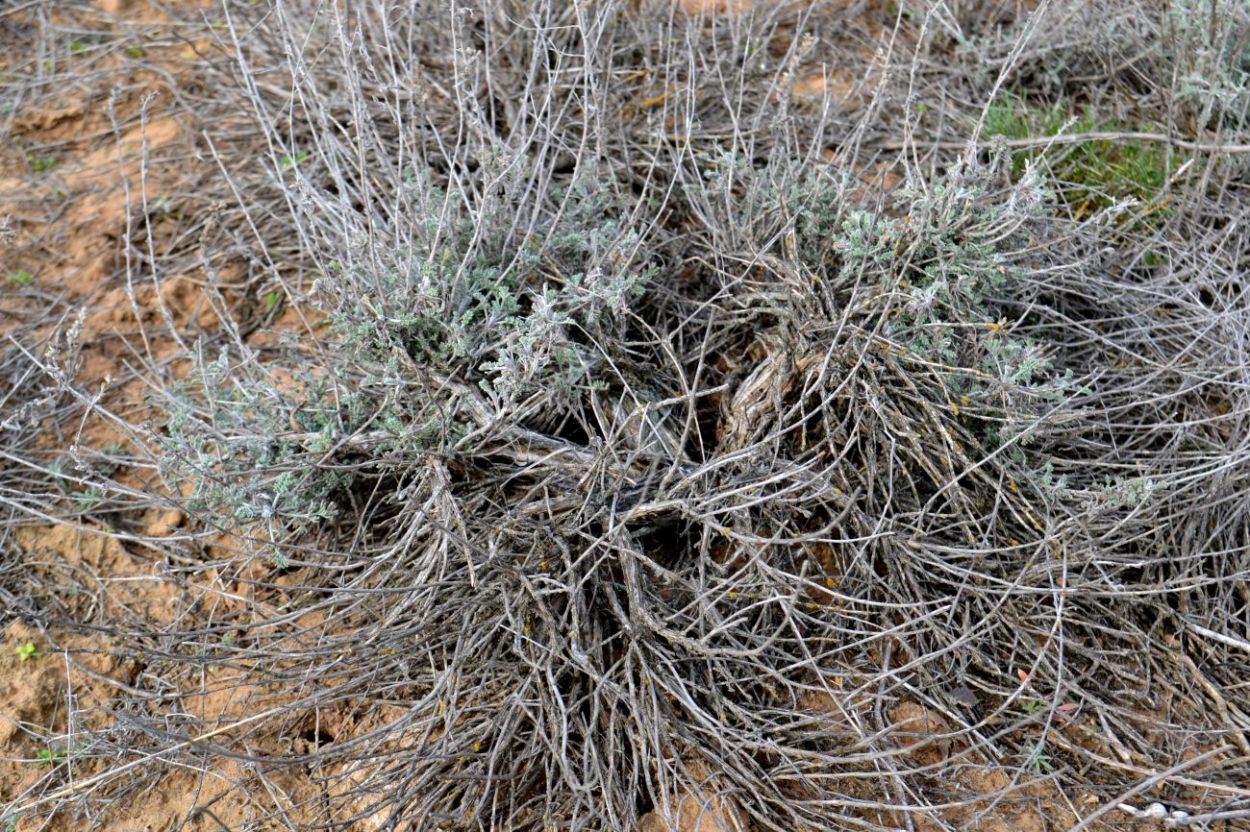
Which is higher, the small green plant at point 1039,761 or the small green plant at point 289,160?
the small green plant at point 289,160

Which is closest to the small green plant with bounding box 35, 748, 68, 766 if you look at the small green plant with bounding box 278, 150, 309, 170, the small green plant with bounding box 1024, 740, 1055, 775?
the small green plant with bounding box 278, 150, 309, 170

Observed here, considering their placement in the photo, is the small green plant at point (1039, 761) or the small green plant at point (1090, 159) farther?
the small green plant at point (1090, 159)

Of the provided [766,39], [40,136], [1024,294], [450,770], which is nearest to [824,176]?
[1024,294]

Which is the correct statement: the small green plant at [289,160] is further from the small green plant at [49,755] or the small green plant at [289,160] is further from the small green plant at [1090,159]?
the small green plant at [1090,159]

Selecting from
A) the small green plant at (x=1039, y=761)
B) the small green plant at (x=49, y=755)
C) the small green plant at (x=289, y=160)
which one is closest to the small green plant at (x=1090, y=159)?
the small green plant at (x=1039, y=761)

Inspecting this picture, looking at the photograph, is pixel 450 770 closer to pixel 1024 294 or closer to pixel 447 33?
pixel 1024 294

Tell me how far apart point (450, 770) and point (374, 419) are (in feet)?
2.73

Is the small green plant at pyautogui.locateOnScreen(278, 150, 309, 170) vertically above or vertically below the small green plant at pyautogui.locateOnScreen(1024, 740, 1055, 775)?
above

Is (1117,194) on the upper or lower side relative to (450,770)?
upper

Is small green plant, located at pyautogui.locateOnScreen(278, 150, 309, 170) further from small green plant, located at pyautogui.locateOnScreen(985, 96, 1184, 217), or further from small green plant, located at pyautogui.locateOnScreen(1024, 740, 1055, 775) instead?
small green plant, located at pyautogui.locateOnScreen(1024, 740, 1055, 775)

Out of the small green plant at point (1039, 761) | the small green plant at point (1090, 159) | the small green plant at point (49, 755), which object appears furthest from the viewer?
the small green plant at point (1090, 159)

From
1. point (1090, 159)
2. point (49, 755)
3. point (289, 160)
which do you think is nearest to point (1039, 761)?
point (1090, 159)

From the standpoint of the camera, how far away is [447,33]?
345 cm

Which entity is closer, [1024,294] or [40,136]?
[1024,294]
